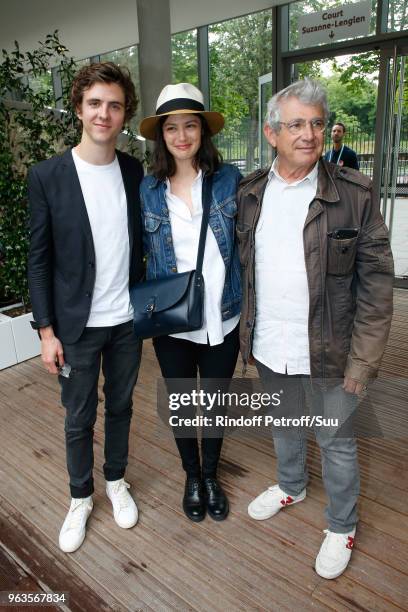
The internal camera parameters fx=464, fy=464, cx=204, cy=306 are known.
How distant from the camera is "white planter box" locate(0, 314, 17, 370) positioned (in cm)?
342

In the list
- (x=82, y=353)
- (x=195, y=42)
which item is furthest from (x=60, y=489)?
(x=195, y=42)

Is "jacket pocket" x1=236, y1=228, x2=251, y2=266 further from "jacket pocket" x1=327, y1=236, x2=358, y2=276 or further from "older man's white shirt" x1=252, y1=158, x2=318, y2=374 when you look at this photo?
"jacket pocket" x1=327, y1=236, x2=358, y2=276

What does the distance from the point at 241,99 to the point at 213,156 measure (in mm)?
5024

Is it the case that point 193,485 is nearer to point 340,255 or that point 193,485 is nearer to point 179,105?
point 340,255

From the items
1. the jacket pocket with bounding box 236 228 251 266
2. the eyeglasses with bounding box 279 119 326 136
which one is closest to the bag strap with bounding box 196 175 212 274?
the jacket pocket with bounding box 236 228 251 266

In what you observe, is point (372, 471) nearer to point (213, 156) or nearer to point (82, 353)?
point (82, 353)

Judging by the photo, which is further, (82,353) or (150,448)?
(150,448)

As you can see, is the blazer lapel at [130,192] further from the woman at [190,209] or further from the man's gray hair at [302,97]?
the man's gray hair at [302,97]

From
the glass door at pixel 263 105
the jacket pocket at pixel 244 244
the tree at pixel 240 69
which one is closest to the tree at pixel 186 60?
the tree at pixel 240 69

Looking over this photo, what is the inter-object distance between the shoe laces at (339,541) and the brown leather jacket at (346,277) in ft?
2.07

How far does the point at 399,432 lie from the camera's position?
2.49 m

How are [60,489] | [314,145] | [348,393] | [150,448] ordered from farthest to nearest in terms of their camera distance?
[150,448]
[60,489]
[348,393]
[314,145]

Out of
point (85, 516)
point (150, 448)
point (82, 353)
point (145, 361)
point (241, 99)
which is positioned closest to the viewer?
point (82, 353)

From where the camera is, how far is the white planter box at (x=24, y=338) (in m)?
3.50
